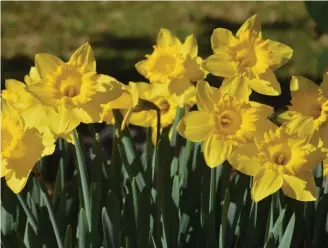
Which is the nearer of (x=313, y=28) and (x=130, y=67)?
(x=130, y=67)

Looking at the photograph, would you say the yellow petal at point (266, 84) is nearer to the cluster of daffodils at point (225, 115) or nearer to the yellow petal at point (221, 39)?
the cluster of daffodils at point (225, 115)

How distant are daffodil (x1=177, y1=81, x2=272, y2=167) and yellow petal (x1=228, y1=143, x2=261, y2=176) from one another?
1 centimetres

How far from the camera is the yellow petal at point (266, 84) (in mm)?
1455

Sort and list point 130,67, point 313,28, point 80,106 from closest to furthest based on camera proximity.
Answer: point 80,106 < point 130,67 < point 313,28

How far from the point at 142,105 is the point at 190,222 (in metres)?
0.30

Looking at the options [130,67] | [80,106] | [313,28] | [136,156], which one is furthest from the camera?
[313,28]

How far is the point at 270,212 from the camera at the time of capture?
5.00ft

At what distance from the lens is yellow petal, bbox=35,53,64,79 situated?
4.87 feet

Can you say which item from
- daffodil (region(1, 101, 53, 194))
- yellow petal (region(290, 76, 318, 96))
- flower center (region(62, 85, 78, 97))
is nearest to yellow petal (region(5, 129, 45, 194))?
daffodil (region(1, 101, 53, 194))

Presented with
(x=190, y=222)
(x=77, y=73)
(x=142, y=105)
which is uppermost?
(x=77, y=73)

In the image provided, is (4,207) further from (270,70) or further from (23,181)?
(270,70)

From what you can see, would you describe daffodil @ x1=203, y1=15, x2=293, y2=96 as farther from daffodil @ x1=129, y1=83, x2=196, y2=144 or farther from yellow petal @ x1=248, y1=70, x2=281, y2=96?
daffodil @ x1=129, y1=83, x2=196, y2=144

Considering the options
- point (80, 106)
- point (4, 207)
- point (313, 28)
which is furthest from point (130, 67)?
point (80, 106)

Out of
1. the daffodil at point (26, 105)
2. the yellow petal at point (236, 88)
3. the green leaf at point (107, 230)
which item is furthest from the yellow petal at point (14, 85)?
the yellow petal at point (236, 88)
